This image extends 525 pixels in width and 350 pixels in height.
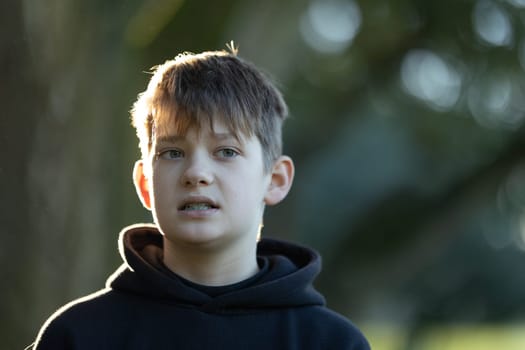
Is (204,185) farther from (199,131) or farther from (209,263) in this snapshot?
(209,263)

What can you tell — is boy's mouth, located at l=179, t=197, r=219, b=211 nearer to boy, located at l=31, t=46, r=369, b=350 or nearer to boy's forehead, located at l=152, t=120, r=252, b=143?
boy, located at l=31, t=46, r=369, b=350

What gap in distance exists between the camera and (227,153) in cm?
317

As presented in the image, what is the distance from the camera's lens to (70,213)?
19.5ft

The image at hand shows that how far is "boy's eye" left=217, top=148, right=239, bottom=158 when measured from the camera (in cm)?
315

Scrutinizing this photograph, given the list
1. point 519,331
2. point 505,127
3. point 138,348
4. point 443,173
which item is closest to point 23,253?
point 138,348

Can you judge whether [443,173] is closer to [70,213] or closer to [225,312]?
[70,213]

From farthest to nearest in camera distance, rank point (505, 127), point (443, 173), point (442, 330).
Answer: point (442, 330) < point (443, 173) < point (505, 127)

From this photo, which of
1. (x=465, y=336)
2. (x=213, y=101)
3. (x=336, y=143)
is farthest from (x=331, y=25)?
(x=465, y=336)

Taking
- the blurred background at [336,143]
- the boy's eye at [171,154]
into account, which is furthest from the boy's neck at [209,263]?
the blurred background at [336,143]

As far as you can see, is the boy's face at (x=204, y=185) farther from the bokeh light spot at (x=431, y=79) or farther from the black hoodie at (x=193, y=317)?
the bokeh light spot at (x=431, y=79)

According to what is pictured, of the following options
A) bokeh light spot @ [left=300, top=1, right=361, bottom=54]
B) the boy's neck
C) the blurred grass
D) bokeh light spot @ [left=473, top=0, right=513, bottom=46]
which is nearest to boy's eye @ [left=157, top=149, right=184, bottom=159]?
the boy's neck

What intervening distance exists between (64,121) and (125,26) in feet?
2.39

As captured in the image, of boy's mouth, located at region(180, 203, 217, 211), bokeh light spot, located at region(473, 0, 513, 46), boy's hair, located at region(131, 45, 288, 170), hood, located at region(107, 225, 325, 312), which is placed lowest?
hood, located at region(107, 225, 325, 312)

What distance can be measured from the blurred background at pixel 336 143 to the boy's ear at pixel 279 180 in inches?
81.9
